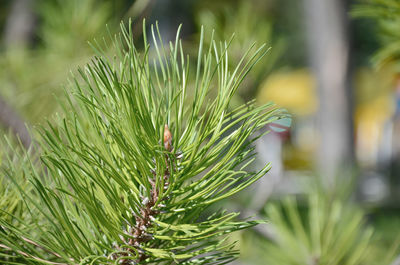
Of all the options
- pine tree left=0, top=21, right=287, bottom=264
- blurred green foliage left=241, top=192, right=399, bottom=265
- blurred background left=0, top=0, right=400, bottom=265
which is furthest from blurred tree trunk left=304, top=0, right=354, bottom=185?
pine tree left=0, top=21, right=287, bottom=264

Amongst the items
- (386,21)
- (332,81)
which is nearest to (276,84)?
(332,81)

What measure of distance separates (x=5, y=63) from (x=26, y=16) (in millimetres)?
302

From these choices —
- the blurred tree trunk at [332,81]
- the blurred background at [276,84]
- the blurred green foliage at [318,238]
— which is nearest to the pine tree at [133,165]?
the blurred background at [276,84]

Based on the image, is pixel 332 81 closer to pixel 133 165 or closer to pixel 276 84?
pixel 276 84

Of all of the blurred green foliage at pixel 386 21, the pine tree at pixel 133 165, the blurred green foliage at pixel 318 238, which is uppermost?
the blurred green foliage at pixel 386 21

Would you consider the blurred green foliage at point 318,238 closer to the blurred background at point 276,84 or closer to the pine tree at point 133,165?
the blurred background at point 276,84

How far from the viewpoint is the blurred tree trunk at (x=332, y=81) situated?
0.79 meters

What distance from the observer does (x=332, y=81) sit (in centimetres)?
82

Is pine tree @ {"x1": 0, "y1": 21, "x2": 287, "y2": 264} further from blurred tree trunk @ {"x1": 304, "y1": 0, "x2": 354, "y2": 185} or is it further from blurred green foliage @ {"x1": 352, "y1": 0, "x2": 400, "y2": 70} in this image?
blurred tree trunk @ {"x1": 304, "y1": 0, "x2": 354, "y2": 185}

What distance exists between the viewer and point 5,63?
607mm

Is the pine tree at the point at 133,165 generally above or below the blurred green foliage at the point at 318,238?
above

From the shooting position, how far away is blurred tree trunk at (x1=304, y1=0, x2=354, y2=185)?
786mm

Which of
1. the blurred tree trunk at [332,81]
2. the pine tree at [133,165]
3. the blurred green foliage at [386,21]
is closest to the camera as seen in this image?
the pine tree at [133,165]

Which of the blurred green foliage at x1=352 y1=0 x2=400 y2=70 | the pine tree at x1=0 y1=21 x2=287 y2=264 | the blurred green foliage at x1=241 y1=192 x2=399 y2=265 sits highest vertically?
the blurred green foliage at x1=352 y1=0 x2=400 y2=70
